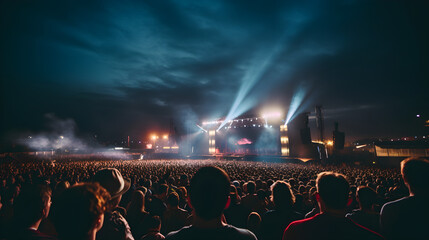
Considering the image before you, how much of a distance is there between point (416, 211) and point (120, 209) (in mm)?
4122

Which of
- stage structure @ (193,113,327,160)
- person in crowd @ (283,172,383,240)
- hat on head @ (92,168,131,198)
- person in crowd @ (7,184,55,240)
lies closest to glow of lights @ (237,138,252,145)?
stage structure @ (193,113,327,160)

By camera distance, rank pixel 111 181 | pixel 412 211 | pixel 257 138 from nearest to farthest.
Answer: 1. pixel 412 211
2. pixel 111 181
3. pixel 257 138

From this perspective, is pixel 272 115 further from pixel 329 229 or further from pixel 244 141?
pixel 329 229

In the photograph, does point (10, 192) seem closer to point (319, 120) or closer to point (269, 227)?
point (269, 227)

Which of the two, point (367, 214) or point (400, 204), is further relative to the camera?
point (367, 214)

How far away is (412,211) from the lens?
2078mm

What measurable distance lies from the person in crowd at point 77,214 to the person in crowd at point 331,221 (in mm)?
1691

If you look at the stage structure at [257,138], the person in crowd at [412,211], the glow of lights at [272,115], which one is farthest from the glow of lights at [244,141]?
the person in crowd at [412,211]

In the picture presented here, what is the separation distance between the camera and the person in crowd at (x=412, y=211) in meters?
2.01

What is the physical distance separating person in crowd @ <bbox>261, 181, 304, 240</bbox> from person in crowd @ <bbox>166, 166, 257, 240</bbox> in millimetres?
1618

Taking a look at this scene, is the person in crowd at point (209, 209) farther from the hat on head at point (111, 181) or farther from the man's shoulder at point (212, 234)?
the hat on head at point (111, 181)

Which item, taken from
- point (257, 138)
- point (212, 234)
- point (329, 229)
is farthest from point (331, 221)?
point (257, 138)

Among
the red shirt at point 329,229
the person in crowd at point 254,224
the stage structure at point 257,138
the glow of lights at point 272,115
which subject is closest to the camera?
the red shirt at point 329,229

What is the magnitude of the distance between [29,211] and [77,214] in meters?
0.85
